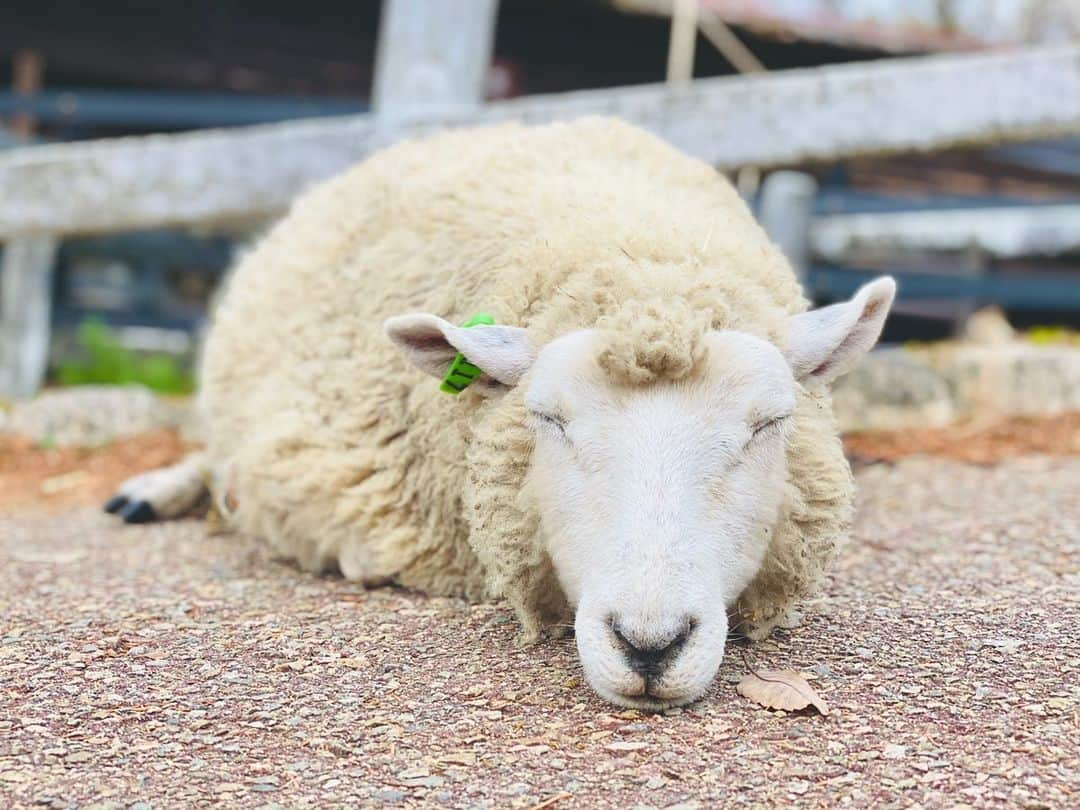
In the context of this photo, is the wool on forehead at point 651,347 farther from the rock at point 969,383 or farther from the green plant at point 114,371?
the green plant at point 114,371

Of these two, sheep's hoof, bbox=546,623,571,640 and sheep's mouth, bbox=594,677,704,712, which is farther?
sheep's hoof, bbox=546,623,571,640

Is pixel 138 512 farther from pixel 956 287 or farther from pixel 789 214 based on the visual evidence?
pixel 956 287

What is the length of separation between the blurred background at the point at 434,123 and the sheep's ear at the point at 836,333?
2.33 metres

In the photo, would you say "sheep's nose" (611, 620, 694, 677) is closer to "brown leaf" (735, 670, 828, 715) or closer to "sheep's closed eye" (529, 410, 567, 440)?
"brown leaf" (735, 670, 828, 715)

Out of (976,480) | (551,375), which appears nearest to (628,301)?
(551,375)

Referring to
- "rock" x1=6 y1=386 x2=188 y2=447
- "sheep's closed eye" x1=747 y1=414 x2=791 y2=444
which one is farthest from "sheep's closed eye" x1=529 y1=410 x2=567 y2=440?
"rock" x1=6 y1=386 x2=188 y2=447

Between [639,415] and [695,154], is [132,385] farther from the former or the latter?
[639,415]

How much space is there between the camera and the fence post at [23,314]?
20.6 ft

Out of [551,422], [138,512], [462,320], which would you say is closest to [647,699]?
[551,422]

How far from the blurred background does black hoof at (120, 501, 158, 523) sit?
164 centimetres

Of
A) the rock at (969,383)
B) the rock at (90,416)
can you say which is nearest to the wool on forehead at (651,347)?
the rock at (969,383)

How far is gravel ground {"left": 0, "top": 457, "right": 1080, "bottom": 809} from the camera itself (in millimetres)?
2080

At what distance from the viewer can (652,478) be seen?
2.43 metres

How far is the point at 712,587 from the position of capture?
2.40 meters
